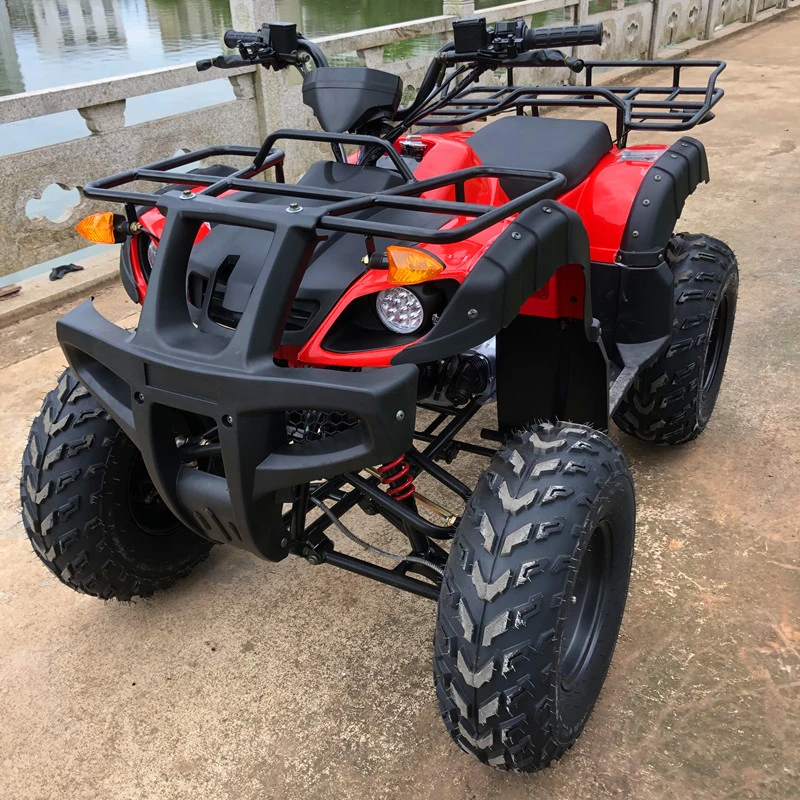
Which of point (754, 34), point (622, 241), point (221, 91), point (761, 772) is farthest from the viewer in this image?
point (754, 34)

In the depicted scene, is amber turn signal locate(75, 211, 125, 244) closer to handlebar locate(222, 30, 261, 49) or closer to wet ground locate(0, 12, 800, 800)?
handlebar locate(222, 30, 261, 49)

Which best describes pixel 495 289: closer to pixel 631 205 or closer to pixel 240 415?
pixel 240 415

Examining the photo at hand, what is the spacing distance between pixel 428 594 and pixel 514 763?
41cm

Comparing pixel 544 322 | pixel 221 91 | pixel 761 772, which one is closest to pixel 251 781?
pixel 761 772

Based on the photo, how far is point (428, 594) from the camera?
76.7 inches

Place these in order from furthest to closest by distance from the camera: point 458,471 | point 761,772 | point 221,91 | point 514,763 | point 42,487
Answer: point 221,91, point 458,471, point 42,487, point 761,772, point 514,763

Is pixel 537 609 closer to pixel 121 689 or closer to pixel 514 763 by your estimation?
pixel 514 763

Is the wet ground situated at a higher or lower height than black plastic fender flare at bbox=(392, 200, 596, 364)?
lower

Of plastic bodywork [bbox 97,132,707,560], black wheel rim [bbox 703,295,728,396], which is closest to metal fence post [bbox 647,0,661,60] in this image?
black wheel rim [bbox 703,295,728,396]

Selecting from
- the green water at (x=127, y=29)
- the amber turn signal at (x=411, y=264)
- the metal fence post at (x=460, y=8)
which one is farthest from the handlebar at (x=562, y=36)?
the green water at (x=127, y=29)

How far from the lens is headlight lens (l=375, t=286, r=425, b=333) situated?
177 centimetres

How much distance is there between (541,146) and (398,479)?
1.17 meters

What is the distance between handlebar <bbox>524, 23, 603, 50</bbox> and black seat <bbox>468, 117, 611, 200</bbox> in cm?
33

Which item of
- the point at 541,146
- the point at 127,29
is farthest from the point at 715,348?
the point at 127,29
